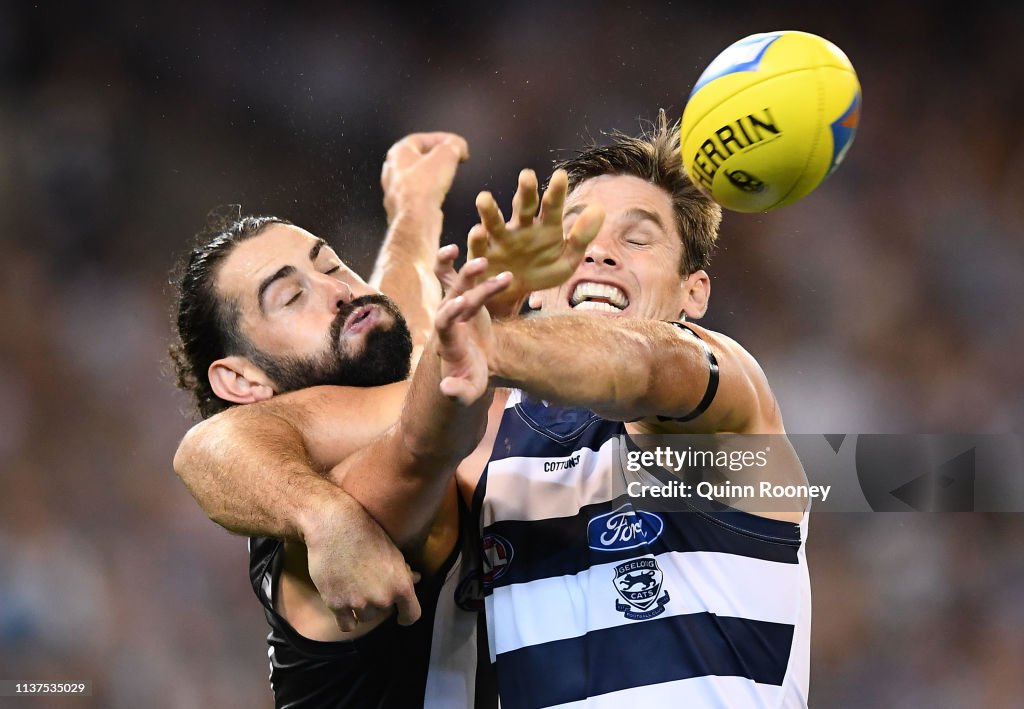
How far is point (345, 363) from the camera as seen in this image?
12.7ft

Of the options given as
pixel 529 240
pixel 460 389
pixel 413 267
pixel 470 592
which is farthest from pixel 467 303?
pixel 413 267

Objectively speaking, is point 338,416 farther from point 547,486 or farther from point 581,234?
point 581,234

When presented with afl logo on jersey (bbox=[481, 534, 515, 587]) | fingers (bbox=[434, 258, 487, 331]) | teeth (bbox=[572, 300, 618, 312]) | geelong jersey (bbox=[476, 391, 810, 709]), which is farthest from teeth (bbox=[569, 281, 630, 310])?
fingers (bbox=[434, 258, 487, 331])

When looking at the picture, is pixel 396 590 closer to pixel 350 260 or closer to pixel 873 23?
pixel 350 260

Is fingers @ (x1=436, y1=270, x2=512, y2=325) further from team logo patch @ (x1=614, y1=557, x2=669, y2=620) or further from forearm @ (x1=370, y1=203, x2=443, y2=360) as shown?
forearm @ (x1=370, y1=203, x2=443, y2=360)

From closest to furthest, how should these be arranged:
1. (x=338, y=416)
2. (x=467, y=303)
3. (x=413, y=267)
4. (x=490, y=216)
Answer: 1. (x=467, y=303)
2. (x=490, y=216)
3. (x=338, y=416)
4. (x=413, y=267)

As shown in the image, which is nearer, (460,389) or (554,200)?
(460,389)

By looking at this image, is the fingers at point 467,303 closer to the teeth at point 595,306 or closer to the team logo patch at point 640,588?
the team logo patch at point 640,588

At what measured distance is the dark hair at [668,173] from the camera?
3957 mm

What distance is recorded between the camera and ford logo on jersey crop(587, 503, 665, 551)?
125 inches

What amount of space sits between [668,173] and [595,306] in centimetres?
65

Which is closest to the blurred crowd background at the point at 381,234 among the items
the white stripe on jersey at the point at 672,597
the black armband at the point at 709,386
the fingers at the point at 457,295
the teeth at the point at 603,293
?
the teeth at the point at 603,293

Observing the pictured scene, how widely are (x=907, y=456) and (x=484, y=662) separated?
3146 millimetres

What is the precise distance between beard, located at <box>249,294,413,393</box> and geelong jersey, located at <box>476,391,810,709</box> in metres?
0.83
